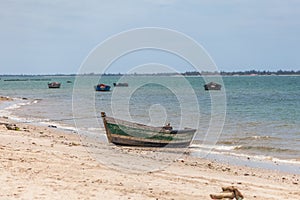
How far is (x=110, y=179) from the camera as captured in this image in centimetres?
1007

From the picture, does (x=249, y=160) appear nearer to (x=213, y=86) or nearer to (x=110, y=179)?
(x=110, y=179)

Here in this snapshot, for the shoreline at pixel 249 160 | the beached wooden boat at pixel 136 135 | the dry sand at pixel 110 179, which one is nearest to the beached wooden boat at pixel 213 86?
the beached wooden boat at pixel 136 135

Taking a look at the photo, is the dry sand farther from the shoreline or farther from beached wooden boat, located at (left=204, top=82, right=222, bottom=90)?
beached wooden boat, located at (left=204, top=82, right=222, bottom=90)

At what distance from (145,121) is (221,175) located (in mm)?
18971

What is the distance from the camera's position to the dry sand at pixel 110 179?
874 cm

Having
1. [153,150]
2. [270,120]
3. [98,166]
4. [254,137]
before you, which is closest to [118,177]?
[98,166]

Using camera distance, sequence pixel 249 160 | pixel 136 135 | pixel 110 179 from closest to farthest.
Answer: pixel 110 179
pixel 249 160
pixel 136 135

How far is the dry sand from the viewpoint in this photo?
8744 millimetres

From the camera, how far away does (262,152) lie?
1859cm

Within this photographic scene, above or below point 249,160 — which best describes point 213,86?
above

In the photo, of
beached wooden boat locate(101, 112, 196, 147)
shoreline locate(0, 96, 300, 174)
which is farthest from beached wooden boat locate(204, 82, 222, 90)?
shoreline locate(0, 96, 300, 174)

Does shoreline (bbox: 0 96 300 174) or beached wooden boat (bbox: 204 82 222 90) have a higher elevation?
beached wooden boat (bbox: 204 82 222 90)

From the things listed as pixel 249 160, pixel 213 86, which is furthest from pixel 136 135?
pixel 213 86

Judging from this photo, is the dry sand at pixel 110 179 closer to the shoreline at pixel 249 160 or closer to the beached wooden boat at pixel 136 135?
the shoreline at pixel 249 160
